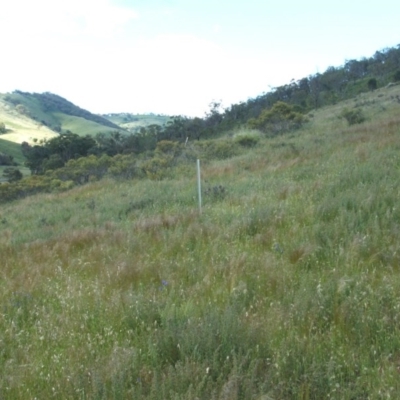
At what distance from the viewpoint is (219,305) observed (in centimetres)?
342

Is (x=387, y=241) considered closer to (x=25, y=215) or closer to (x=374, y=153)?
(x=374, y=153)

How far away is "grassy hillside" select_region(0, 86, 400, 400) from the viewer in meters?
2.39

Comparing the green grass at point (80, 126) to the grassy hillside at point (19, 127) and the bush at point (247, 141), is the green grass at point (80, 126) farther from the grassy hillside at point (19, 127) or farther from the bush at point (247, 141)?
the bush at point (247, 141)

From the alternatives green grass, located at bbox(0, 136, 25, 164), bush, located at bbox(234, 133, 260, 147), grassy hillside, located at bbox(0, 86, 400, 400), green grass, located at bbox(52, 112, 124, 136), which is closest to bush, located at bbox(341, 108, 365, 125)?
bush, located at bbox(234, 133, 260, 147)

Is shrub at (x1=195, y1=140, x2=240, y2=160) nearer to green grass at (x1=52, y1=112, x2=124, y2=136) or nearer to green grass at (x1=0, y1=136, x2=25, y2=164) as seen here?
green grass at (x1=0, y1=136, x2=25, y2=164)

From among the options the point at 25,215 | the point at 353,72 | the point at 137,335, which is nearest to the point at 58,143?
the point at 353,72

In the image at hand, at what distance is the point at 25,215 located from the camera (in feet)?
43.4

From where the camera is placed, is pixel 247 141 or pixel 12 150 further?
pixel 12 150

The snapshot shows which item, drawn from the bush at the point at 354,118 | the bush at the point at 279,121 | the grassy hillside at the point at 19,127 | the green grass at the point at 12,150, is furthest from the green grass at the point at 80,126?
the bush at the point at 354,118

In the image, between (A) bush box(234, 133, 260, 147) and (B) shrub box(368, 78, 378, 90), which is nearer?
(A) bush box(234, 133, 260, 147)

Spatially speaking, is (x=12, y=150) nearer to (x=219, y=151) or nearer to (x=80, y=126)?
(x=80, y=126)

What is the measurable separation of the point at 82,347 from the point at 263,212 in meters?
3.69

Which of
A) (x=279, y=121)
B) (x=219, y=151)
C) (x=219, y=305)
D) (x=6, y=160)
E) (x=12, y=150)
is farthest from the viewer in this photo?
(x=12, y=150)

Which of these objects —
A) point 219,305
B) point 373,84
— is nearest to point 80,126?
point 373,84
